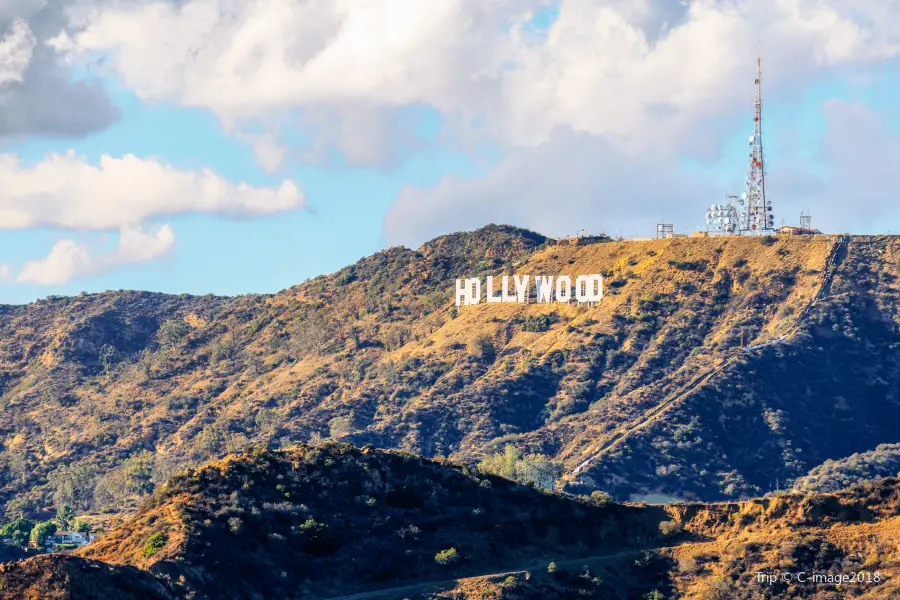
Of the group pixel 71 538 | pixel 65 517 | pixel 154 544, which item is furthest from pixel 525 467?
pixel 154 544

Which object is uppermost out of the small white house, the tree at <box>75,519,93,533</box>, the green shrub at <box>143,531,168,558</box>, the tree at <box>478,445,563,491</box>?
the tree at <box>478,445,563,491</box>

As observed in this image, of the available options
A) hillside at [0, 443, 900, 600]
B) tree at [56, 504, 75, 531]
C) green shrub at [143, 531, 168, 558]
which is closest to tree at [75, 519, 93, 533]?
tree at [56, 504, 75, 531]

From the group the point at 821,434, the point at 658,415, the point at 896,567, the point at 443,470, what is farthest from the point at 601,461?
the point at 896,567

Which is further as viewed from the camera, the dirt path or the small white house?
the small white house

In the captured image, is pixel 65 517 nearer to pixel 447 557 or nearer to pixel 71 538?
pixel 71 538

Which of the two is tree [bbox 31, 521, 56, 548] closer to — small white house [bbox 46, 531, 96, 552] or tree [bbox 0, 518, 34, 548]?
small white house [bbox 46, 531, 96, 552]
